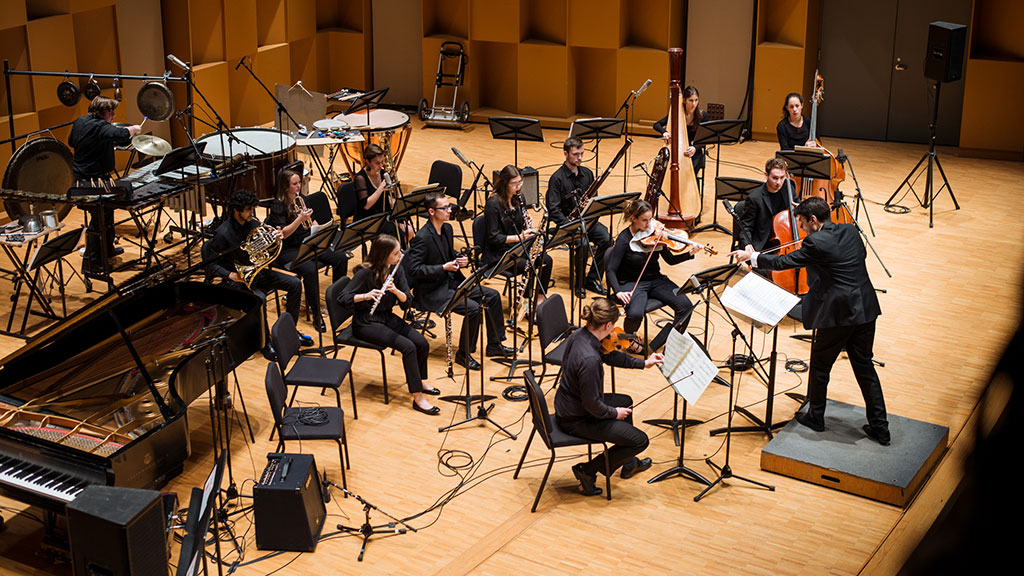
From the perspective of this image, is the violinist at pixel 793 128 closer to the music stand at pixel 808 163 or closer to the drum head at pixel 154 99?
the music stand at pixel 808 163

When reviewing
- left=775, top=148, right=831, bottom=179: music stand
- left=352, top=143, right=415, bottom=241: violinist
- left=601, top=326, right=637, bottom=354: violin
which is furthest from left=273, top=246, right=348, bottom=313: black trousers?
left=775, top=148, right=831, bottom=179: music stand

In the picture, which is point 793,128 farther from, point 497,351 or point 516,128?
point 497,351

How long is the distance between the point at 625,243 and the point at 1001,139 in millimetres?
7448

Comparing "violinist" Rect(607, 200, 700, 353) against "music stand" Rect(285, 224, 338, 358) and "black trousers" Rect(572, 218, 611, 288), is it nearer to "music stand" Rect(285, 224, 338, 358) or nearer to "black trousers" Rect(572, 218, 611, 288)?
"black trousers" Rect(572, 218, 611, 288)

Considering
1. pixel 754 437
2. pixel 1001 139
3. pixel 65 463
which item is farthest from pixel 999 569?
pixel 1001 139

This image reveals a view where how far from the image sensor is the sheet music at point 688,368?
5.24 metres

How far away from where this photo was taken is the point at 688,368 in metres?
5.30

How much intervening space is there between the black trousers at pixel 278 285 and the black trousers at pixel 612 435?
277 cm

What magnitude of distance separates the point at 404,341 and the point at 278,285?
142cm

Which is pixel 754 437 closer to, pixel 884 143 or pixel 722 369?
pixel 722 369

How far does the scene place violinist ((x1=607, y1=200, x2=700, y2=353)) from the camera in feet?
23.4

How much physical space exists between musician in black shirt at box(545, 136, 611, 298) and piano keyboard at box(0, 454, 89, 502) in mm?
4580

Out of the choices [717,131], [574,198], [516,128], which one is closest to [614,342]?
[574,198]

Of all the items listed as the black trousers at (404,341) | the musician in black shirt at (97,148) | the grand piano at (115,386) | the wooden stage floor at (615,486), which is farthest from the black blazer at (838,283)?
the musician in black shirt at (97,148)
